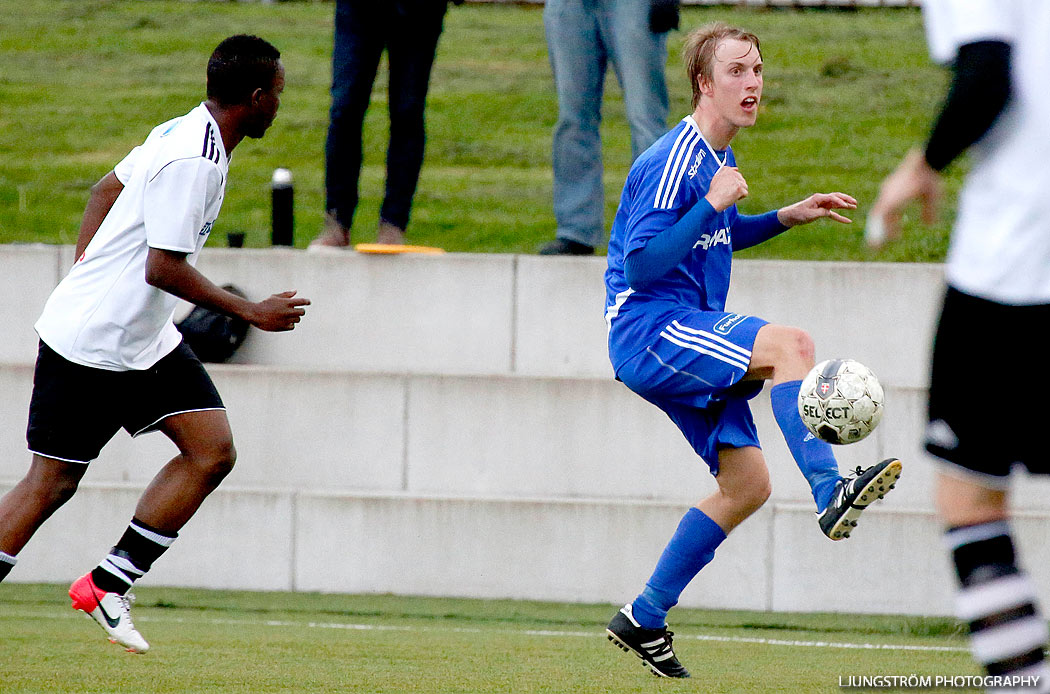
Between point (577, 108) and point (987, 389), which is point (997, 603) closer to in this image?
point (987, 389)

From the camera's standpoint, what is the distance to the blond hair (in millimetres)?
5086

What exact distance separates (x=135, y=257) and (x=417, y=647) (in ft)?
6.58

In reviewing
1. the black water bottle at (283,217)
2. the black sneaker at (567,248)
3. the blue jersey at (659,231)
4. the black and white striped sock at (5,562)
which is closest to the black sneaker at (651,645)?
the blue jersey at (659,231)

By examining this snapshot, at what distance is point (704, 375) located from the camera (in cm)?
493

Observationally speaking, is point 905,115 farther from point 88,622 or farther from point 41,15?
point 41,15

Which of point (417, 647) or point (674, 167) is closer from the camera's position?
point (674, 167)

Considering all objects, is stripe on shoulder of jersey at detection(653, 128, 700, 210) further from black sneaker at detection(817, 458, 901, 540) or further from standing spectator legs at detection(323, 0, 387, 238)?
standing spectator legs at detection(323, 0, 387, 238)

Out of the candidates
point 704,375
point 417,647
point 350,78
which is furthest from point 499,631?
point 350,78

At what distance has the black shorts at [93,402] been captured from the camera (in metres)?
5.02

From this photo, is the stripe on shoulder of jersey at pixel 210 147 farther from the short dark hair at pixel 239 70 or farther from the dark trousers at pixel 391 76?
the dark trousers at pixel 391 76

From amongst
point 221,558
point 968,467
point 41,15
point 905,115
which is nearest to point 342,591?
point 221,558

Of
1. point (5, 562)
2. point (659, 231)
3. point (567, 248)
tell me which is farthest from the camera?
point (567, 248)

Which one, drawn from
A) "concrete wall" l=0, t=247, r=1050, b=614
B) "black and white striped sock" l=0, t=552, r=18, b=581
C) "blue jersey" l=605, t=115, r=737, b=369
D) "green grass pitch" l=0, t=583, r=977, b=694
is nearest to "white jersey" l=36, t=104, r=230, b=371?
"black and white striped sock" l=0, t=552, r=18, b=581

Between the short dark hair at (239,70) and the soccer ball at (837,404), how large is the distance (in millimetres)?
2128
